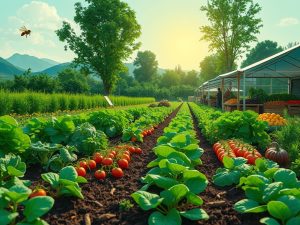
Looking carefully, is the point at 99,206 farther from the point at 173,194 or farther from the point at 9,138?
the point at 9,138

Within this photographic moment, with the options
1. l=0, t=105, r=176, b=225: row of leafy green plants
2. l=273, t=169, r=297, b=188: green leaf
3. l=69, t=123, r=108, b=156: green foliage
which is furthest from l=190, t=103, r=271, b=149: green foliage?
l=273, t=169, r=297, b=188: green leaf

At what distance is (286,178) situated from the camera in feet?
11.0

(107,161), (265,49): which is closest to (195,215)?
(107,161)

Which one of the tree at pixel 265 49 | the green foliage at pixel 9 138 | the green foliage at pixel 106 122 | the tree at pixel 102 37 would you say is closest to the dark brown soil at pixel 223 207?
the green foliage at pixel 9 138

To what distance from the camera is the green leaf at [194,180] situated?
3.43 metres

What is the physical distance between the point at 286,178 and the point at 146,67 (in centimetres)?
9826

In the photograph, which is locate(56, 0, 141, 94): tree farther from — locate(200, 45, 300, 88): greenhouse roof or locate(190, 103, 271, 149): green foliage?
locate(190, 103, 271, 149): green foliage

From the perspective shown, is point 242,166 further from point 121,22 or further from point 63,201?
point 121,22

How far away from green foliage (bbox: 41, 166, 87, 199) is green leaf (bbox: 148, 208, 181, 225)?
92cm

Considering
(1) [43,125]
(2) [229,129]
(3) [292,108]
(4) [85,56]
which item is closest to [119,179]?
(1) [43,125]

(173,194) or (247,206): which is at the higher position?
(173,194)

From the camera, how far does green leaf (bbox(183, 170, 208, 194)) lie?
343 centimetres

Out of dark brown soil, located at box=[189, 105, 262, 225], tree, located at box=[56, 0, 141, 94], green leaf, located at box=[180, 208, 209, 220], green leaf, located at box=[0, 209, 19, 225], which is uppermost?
tree, located at box=[56, 0, 141, 94]

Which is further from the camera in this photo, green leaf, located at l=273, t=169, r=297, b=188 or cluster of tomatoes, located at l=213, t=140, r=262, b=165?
cluster of tomatoes, located at l=213, t=140, r=262, b=165
